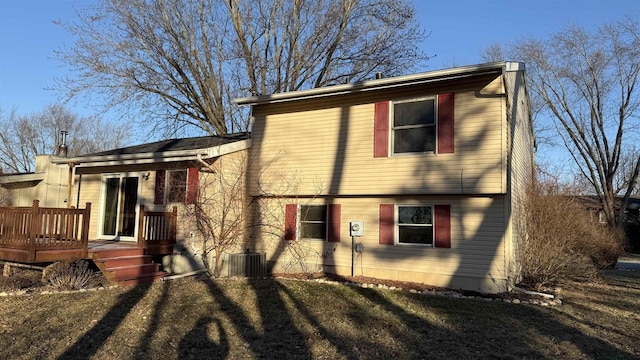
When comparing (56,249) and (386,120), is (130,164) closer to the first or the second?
(56,249)

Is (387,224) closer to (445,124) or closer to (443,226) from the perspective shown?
(443,226)

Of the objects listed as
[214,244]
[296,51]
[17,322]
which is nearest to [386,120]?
[214,244]

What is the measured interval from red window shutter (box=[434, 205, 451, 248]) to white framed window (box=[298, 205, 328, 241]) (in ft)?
A: 9.35

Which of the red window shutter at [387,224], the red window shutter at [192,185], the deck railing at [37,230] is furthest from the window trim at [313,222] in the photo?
the deck railing at [37,230]

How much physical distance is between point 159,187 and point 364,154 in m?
5.60

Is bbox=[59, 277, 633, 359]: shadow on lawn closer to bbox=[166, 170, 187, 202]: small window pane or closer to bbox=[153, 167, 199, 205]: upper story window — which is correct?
bbox=[153, 167, 199, 205]: upper story window

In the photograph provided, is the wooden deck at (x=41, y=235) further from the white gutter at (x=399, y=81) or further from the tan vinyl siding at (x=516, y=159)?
the tan vinyl siding at (x=516, y=159)

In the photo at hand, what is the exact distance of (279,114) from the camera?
37.9 feet

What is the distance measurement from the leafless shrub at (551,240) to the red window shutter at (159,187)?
30.1ft

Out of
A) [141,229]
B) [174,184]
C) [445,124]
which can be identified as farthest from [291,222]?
[445,124]

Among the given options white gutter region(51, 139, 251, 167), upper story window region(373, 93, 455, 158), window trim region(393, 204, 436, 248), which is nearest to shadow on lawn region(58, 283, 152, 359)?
white gutter region(51, 139, 251, 167)

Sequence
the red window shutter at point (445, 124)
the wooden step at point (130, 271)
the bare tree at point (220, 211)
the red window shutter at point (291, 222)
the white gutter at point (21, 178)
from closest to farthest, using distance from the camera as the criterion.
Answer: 1. the wooden step at point (130, 271)
2. the red window shutter at point (445, 124)
3. the bare tree at point (220, 211)
4. the red window shutter at point (291, 222)
5. the white gutter at point (21, 178)

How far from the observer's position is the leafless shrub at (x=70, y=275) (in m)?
8.09

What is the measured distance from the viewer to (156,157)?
1038 centimetres
